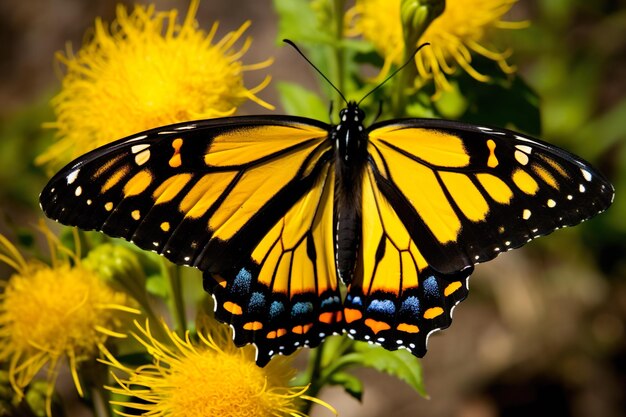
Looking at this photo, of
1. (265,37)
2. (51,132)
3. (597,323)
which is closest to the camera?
(51,132)

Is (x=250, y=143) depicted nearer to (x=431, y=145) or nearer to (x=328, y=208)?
(x=328, y=208)

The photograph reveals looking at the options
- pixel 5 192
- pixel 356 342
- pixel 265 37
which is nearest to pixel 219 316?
pixel 356 342

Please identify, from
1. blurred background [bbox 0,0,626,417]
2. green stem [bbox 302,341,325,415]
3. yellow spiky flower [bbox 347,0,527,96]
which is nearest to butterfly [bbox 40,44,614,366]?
green stem [bbox 302,341,325,415]

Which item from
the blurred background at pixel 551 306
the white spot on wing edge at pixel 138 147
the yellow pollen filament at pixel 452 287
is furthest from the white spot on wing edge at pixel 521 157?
the blurred background at pixel 551 306

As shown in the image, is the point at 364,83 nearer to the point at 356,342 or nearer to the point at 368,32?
the point at 368,32

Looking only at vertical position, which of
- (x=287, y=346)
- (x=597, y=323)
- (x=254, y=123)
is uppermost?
(x=597, y=323)

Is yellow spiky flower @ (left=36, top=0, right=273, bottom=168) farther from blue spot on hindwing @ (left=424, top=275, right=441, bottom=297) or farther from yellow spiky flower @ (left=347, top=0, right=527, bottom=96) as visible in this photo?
blue spot on hindwing @ (left=424, top=275, right=441, bottom=297)

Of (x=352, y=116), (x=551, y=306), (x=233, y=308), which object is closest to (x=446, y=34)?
(x=352, y=116)
